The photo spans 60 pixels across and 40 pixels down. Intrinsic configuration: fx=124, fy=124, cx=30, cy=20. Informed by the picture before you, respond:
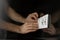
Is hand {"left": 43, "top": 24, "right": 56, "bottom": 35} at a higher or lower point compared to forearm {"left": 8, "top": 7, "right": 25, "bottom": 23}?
lower

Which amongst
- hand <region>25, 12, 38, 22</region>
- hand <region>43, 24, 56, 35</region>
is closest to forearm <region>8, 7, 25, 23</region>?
hand <region>25, 12, 38, 22</region>

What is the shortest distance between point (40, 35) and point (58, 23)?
147 mm

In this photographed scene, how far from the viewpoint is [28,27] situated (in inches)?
29.5

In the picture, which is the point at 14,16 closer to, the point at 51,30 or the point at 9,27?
the point at 9,27

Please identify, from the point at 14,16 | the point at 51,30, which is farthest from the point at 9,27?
the point at 51,30

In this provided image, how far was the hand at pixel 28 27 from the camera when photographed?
2.43ft

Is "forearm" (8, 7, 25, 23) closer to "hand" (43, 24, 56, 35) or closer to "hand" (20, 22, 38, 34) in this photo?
"hand" (20, 22, 38, 34)

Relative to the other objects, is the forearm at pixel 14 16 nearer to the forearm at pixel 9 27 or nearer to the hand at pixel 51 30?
the forearm at pixel 9 27

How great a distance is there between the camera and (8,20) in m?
0.72

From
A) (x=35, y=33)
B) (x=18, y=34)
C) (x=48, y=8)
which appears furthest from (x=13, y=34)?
(x=48, y=8)

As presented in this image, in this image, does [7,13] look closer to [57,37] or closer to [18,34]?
[18,34]

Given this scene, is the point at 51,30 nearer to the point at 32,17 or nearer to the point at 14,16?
the point at 32,17

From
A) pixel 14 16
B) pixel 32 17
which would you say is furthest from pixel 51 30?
pixel 14 16

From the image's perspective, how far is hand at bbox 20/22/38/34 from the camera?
74 centimetres
